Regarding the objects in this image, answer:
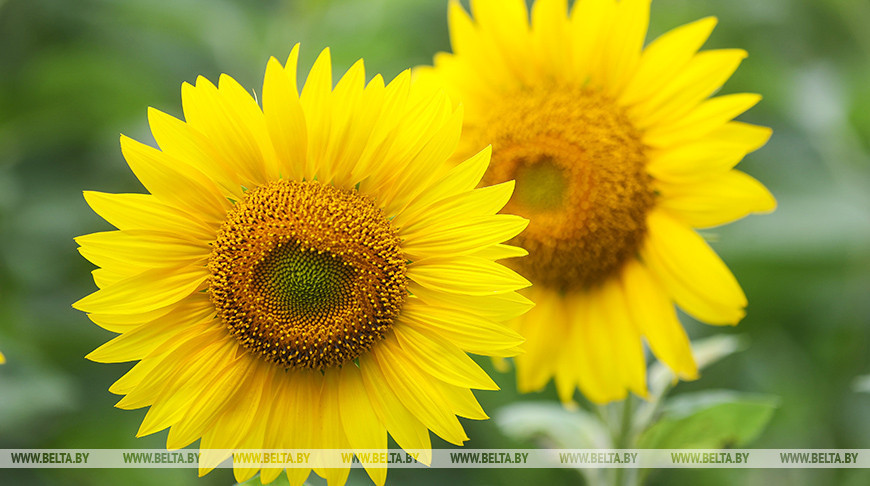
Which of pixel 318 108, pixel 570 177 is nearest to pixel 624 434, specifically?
pixel 570 177

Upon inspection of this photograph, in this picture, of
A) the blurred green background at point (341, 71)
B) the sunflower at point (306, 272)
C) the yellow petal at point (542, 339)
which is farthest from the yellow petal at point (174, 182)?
the blurred green background at point (341, 71)

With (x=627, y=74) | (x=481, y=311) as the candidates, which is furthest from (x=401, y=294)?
(x=627, y=74)

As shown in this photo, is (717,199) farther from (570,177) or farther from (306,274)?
(306,274)

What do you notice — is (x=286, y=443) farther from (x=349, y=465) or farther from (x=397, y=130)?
(x=397, y=130)

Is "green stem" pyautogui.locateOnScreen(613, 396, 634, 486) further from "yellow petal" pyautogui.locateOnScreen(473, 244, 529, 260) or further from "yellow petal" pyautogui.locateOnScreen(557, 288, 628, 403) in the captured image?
"yellow petal" pyautogui.locateOnScreen(473, 244, 529, 260)

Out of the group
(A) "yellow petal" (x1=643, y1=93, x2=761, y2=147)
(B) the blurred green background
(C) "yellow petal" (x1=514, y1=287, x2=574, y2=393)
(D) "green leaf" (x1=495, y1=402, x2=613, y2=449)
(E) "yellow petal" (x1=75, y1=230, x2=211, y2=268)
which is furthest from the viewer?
(B) the blurred green background

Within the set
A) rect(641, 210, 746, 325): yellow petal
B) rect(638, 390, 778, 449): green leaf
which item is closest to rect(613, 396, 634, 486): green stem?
rect(638, 390, 778, 449): green leaf
